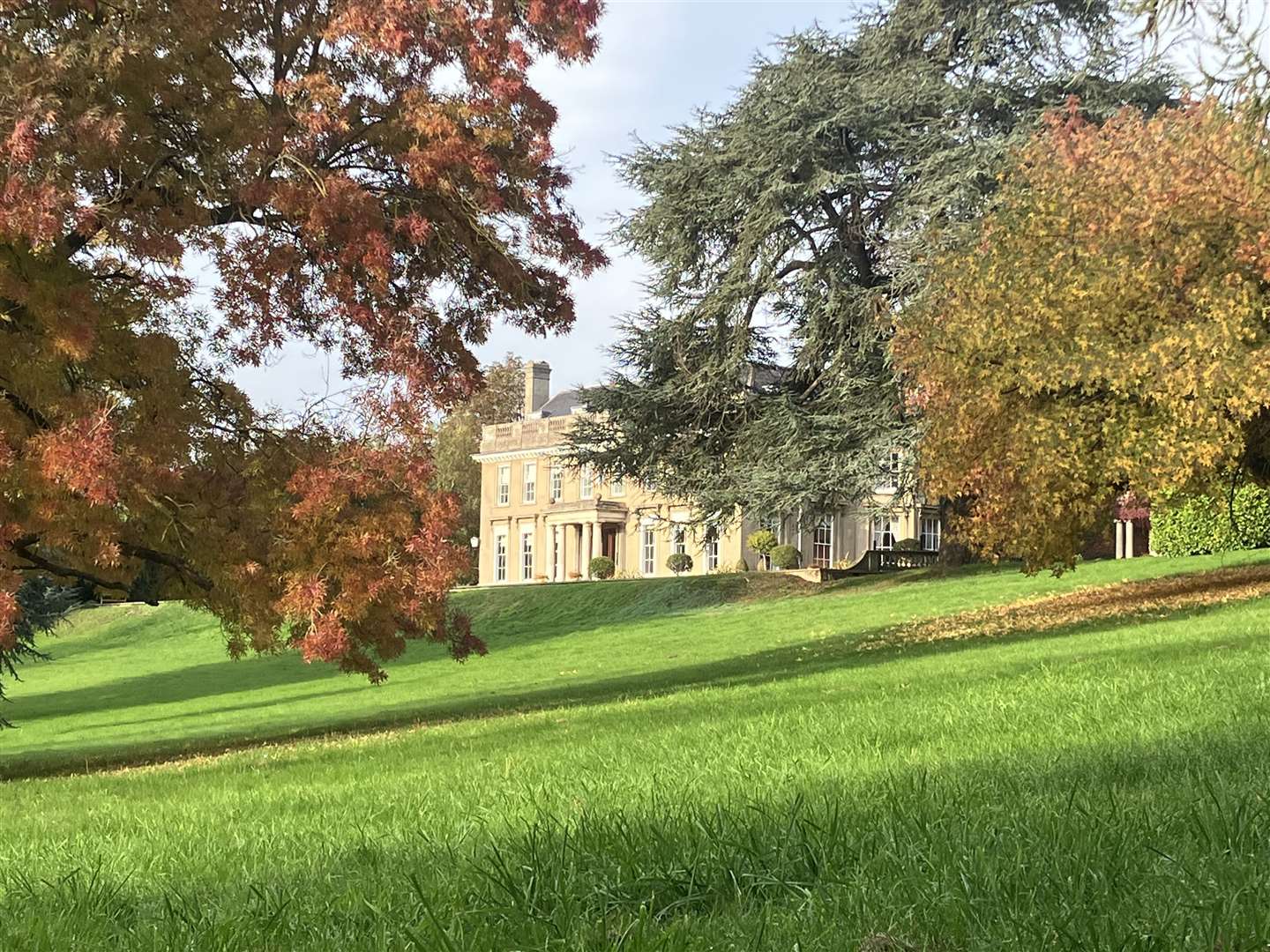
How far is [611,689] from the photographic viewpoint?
55.7 feet

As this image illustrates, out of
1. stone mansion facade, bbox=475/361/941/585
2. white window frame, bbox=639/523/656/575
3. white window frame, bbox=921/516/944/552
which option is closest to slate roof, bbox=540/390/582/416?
stone mansion facade, bbox=475/361/941/585

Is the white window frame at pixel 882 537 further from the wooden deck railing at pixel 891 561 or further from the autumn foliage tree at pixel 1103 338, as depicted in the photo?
the autumn foliage tree at pixel 1103 338

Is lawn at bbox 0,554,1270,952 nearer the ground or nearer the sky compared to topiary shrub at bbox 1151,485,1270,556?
nearer the ground

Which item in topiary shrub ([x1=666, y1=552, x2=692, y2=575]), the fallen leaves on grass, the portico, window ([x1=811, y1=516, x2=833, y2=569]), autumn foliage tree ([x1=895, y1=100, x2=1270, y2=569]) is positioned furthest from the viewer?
the portico

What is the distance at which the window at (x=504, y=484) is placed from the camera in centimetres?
6178

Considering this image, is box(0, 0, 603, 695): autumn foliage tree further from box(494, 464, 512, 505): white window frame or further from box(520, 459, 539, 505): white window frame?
box(494, 464, 512, 505): white window frame

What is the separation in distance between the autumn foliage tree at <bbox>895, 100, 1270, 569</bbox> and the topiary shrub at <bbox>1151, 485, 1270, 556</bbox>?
9.71 meters

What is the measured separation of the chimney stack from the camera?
64.9 metres

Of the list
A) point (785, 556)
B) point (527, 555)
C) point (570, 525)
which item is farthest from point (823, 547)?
point (527, 555)

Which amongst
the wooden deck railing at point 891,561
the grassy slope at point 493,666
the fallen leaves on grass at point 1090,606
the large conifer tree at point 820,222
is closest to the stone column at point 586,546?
the grassy slope at point 493,666

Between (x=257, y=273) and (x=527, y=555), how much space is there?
4962cm

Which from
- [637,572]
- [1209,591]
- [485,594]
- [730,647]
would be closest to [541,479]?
[637,572]

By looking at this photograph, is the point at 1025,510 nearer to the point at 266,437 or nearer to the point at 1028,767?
the point at 266,437

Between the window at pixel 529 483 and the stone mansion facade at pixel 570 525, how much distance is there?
0.15 feet
